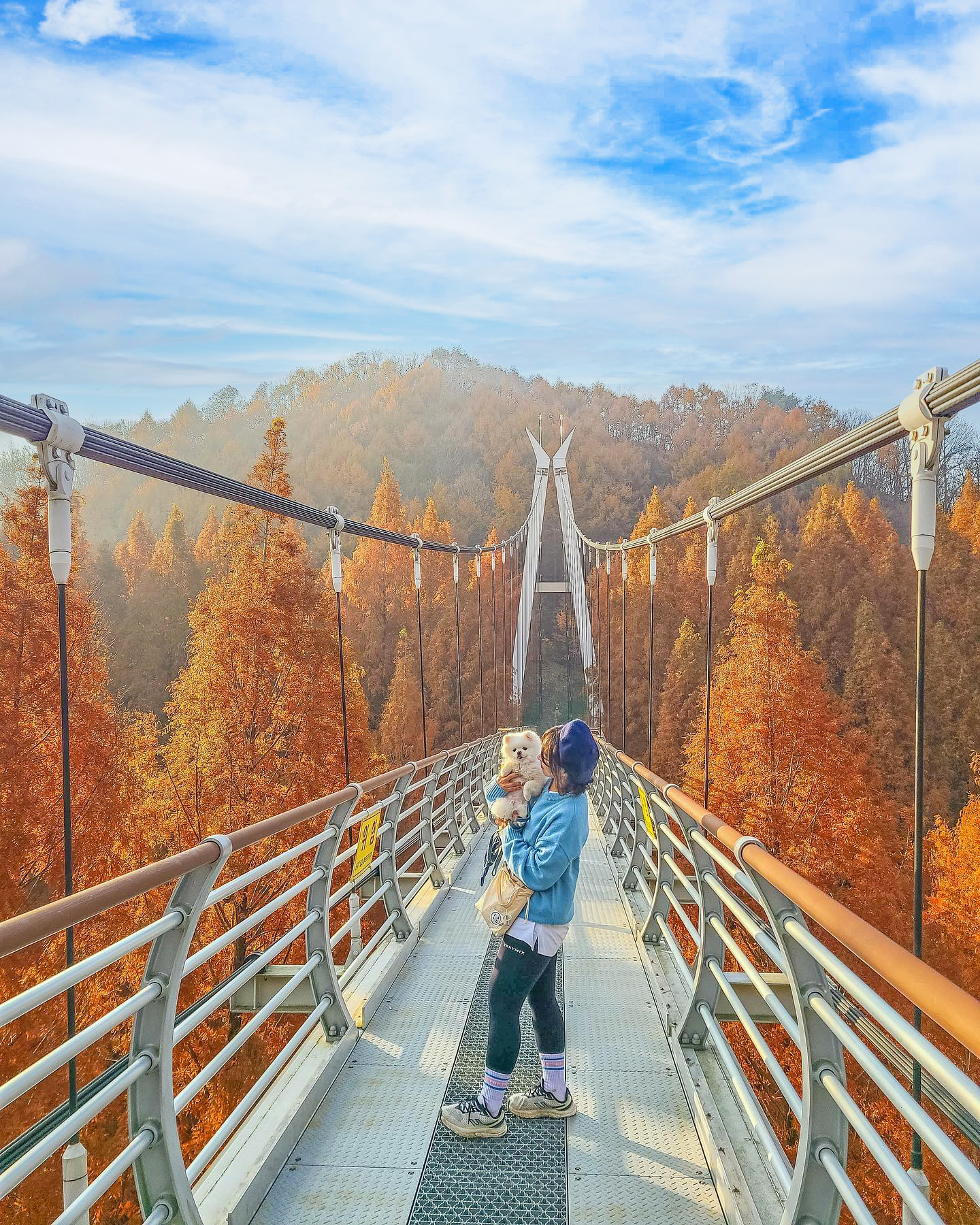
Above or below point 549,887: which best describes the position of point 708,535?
above

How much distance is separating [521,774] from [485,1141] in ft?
3.18

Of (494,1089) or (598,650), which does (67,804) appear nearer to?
(494,1089)

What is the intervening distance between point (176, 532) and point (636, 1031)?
41396mm

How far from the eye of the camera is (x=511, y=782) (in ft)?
8.02

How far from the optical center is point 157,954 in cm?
166

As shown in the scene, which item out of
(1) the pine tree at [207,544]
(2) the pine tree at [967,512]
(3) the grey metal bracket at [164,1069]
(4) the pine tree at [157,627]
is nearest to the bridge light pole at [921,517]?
(3) the grey metal bracket at [164,1069]

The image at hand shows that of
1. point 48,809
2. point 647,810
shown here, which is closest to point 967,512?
point 48,809

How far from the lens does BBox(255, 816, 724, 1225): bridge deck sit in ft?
6.93

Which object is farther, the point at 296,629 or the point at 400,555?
the point at 400,555

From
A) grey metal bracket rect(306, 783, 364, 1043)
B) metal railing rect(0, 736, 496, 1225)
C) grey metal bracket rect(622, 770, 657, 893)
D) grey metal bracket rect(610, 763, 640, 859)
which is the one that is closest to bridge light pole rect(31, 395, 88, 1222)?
metal railing rect(0, 736, 496, 1225)

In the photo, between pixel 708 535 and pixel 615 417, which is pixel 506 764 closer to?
pixel 708 535

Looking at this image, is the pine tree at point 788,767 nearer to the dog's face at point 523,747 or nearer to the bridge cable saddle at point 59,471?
the dog's face at point 523,747

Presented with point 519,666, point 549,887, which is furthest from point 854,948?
point 519,666

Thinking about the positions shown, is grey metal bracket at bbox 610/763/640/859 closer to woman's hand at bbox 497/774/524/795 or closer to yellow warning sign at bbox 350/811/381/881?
yellow warning sign at bbox 350/811/381/881
